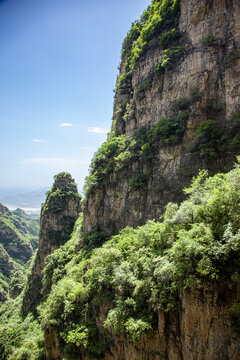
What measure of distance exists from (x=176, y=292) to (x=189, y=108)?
18.1 meters

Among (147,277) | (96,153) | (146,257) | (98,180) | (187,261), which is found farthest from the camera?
(96,153)

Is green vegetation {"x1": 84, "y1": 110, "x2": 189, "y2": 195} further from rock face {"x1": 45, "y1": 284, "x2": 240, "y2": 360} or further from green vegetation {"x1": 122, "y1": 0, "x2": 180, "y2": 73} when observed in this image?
rock face {"x1": 45, "y1": 284, "x2": 240, "y2": 360}

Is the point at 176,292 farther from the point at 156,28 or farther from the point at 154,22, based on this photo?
the point at 154,22

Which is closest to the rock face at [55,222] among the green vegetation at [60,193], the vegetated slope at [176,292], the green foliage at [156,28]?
the green vegetation at [60,193]

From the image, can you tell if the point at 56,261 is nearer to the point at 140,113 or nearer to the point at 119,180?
the point at 119,180

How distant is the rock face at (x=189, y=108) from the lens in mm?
18078

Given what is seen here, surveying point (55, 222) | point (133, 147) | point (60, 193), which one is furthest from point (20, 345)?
point (60, 193)

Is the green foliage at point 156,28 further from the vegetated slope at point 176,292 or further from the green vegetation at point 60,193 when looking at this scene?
the green vegetation at point 60,193

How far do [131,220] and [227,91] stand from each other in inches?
703

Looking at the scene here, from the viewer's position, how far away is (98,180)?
103 ft

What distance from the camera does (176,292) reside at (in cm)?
1030

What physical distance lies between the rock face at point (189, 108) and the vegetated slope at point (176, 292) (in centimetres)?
687

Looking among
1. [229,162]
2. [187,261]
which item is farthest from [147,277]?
[229,162]

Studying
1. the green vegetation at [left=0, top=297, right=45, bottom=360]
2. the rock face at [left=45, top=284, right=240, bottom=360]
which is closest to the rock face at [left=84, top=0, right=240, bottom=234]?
the rock face at [left=45, top=284, right=240, bottom=360]
